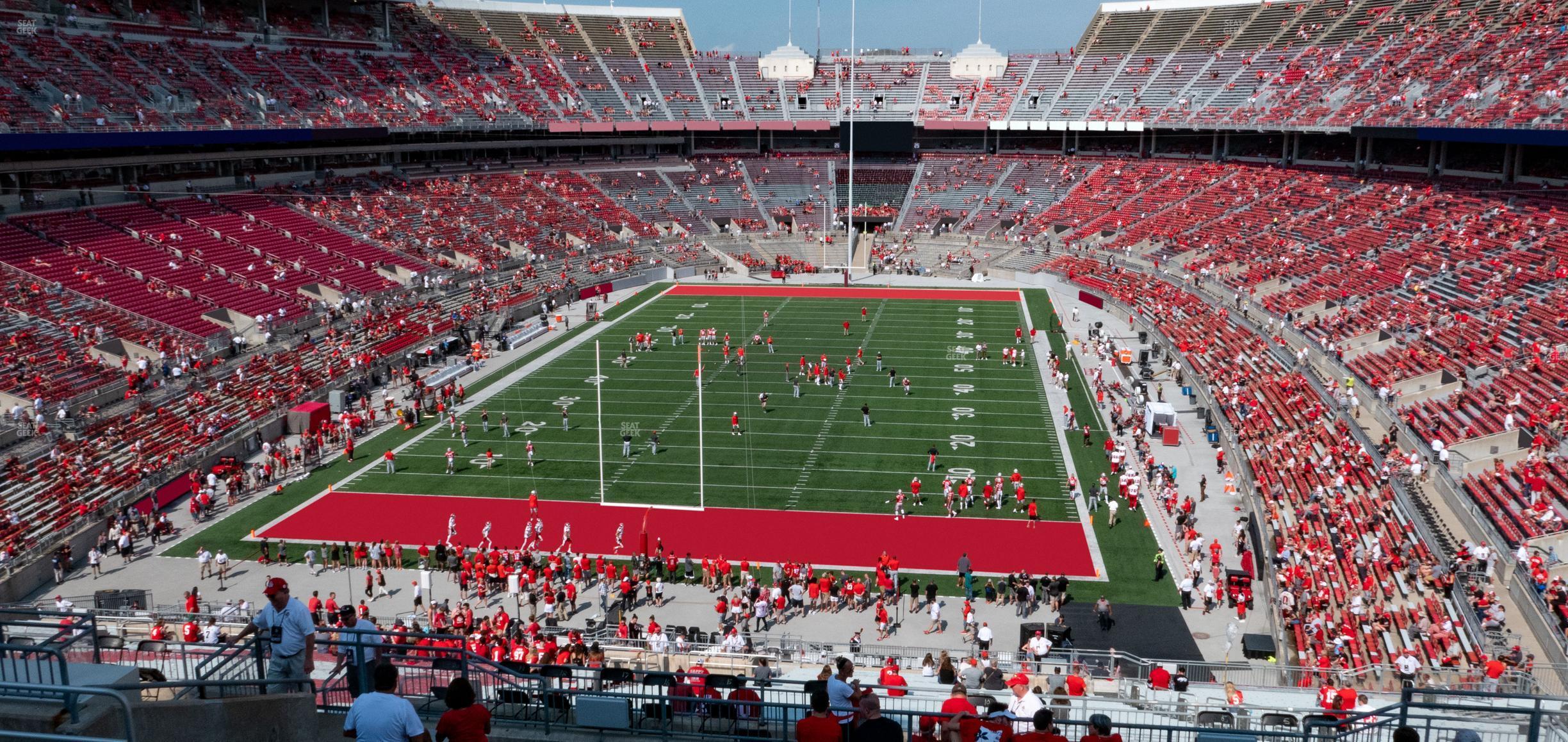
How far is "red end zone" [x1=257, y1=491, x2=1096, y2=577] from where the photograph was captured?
815 inches

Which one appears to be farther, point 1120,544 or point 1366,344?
point 1366,344

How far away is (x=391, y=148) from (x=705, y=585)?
41.2 meters

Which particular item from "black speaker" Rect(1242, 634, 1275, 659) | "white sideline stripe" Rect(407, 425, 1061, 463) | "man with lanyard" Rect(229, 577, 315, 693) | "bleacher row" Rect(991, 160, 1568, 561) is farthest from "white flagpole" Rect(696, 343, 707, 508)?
"bleacher row" Rect(991, 160, 1568, 561)

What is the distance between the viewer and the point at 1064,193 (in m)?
59.8

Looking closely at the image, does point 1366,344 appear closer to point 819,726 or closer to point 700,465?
point 700,465

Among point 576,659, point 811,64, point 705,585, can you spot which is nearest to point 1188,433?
point 705,585

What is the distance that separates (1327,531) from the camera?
19062mm

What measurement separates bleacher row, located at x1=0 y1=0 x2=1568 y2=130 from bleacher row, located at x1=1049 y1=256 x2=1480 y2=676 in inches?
587

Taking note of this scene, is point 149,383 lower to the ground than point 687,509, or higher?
higher

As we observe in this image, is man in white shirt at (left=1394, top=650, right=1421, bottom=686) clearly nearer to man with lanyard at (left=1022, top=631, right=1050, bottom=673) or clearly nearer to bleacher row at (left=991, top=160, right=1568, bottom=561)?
man with lanyard at (left=1022, top=631, right=1050, bottom=673)

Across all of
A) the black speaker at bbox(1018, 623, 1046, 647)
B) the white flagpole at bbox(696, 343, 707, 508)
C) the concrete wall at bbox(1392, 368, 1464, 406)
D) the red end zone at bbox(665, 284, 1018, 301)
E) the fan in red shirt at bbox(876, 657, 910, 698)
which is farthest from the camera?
the red end zone at bbox(665, 284, 1018, 301)

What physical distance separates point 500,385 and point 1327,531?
2308 centimetres

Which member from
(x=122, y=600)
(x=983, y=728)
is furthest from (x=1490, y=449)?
(x=122, y=600)

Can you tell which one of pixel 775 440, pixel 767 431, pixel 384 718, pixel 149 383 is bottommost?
pixel 775 440
